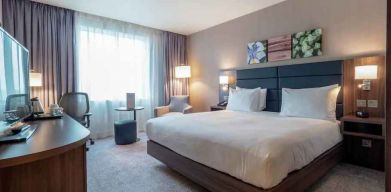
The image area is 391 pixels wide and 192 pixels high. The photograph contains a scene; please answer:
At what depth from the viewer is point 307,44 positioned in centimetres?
332

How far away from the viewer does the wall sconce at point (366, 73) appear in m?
2.56

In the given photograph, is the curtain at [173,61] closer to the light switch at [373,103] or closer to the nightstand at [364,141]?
the nightstand at [364,141]

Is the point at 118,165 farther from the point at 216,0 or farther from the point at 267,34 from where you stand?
the point at 267,34

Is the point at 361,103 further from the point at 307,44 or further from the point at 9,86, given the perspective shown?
the point at 9,86

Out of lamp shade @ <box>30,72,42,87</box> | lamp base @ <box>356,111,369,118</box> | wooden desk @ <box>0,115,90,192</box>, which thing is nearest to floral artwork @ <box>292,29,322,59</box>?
lamp base @ <box>356,111,369,118</box>

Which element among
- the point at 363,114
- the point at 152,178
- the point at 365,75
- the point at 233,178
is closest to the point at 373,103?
the point at 363,114

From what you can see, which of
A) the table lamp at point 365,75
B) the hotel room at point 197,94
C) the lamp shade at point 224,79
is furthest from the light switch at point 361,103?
the lamp shade at point 224,79

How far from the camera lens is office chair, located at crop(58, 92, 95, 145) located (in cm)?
360

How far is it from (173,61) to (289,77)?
9.72 feet

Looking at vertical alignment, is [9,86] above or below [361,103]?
above

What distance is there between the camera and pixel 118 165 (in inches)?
112

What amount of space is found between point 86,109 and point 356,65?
4.26 meters

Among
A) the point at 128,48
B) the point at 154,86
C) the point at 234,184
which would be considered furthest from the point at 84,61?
the point at 234,184

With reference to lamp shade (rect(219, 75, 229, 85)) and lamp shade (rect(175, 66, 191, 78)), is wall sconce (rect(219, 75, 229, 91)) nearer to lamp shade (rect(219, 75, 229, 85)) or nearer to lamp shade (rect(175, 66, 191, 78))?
lamp shade (rect(219, 75, 229, 85))
